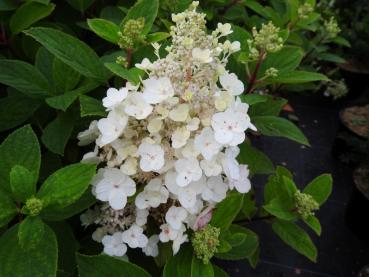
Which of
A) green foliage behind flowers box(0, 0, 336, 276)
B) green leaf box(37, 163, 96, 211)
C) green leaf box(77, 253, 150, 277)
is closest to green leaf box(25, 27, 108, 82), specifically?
green foliage behind flowers box(0, 0, 336, 276)

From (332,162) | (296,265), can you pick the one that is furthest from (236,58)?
(332,162)

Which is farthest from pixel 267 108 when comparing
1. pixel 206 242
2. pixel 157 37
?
pixel 206 242

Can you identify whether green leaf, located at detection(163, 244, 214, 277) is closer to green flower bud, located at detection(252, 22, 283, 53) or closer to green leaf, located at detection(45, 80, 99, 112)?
green leaf, located at detection(45, 80, 99, 112)

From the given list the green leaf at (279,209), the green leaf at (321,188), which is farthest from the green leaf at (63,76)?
the green leaf at (321,188)

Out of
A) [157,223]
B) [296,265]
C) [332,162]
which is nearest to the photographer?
[157,223]

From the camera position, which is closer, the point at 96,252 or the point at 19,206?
the point at 19,206

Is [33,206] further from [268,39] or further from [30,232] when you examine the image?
[268,39]

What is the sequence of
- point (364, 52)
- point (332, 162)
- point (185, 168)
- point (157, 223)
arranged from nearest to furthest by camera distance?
1. point (185, 168)
2. point (157, 223)
3. point (332, 162)
4. point (364, 52)

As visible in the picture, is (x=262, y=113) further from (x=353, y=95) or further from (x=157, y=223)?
(x=353, y=95)
